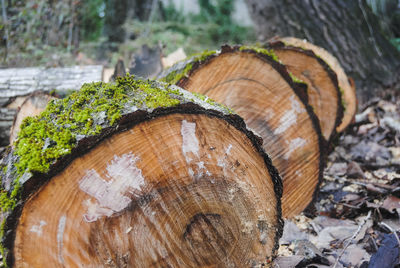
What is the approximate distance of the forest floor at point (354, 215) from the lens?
62.4 inches

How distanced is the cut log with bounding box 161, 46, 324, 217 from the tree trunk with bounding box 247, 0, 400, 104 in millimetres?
2015

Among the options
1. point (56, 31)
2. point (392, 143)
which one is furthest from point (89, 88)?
point (56, 31)

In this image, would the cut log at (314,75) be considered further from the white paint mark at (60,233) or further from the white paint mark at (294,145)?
the white paint mark at (60,233)

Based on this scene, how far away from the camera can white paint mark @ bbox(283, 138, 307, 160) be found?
204cm

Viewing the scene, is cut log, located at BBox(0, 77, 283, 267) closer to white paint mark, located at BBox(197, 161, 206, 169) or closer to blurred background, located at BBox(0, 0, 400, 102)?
white paint mark, located at BBox(197, 161, 206, 169)

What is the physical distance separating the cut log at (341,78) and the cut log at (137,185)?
1.57 metres

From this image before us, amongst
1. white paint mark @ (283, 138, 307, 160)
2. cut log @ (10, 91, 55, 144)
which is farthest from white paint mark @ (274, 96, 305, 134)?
cut log @ (10, 91, 55, 144)

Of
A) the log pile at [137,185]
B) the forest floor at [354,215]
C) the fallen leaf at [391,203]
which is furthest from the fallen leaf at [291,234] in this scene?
the fallen leaf at [391,203]

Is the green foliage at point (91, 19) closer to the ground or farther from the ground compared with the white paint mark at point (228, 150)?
farther from the ground

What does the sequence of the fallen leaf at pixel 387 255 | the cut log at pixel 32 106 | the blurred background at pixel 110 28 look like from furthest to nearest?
the blurred background at pixel 110 28 → the cut log at pixel 32 106 → the fallen leaf at pixel 387 255

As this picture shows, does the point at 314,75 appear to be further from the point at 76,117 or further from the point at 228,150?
the point at 76,117

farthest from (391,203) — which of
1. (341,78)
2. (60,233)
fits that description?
(60,233)

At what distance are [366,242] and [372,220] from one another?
223 mm

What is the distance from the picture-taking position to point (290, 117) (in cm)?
203
